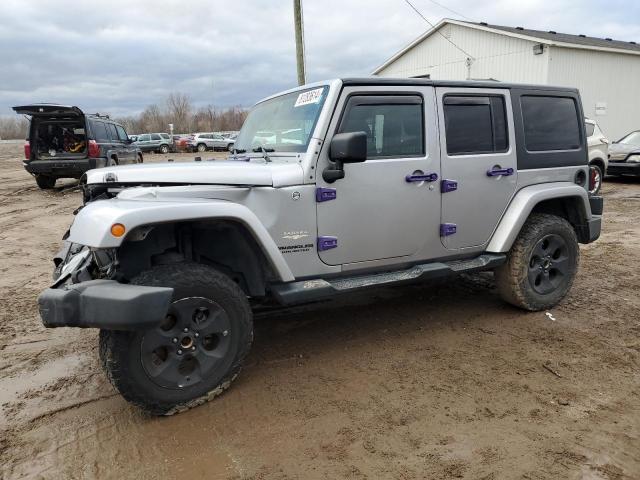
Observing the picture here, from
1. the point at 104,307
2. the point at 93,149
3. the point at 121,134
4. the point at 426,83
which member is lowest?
the point at 104,307

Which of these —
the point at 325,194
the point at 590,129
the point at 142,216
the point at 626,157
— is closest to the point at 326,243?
the point at 325,194

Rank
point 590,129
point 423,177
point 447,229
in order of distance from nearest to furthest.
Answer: point 423,177
point 447,229
point 590,129

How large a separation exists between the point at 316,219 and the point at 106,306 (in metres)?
1.48

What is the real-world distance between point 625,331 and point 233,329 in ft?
10.9

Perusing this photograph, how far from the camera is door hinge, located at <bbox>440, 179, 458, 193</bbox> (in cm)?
400

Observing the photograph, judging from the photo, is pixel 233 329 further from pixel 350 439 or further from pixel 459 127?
pixel 459 127

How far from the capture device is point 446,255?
4.20 metres

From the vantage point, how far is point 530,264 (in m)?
4.59

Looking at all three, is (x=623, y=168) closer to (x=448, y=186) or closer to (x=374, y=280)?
(x=448, y=186)

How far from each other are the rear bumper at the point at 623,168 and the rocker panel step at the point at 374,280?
38.6 ft

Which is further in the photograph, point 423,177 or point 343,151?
point 423,177

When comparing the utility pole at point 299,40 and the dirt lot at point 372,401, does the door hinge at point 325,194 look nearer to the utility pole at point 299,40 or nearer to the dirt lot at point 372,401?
the dirt lot at point 372,401

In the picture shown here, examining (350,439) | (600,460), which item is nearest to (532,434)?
(600,460)

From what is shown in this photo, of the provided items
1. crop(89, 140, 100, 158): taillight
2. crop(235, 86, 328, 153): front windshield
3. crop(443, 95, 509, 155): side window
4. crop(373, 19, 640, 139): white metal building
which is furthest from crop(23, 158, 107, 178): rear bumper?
crop(373, 19, 640, 139): white metal building
